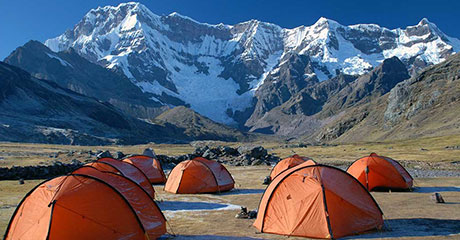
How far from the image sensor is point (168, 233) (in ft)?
50.1

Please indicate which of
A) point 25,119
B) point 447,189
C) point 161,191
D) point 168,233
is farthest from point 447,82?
point 25,119

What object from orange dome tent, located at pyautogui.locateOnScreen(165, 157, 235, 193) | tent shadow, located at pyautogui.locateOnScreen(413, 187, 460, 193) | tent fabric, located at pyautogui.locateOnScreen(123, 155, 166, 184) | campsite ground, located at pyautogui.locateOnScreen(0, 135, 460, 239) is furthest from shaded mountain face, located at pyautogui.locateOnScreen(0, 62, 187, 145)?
tent shadow, located at pyautogui.locateOnScreen(413, 187, 460, 193)

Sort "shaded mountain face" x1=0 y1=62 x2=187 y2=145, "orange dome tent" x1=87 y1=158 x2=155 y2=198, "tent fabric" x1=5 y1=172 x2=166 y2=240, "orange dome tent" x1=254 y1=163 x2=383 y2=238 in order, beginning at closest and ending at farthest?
1. "tent fabric" x1=5 y1=172 x2=166 y2=240
2. "orange dome tent" x1=254 y1=163 x2=383 y2=238
3. "orange dome tent" x1=87 y1=158 x2=155 y2=198
4. "shaded mountain face" x1=0 y1=62 x2=187 y2=145

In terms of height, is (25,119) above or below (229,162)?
above

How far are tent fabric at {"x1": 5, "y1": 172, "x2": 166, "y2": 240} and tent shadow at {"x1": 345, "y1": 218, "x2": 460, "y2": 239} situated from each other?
8244 mm

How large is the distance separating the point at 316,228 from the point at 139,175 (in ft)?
47.3

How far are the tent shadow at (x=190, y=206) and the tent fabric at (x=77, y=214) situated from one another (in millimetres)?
7806

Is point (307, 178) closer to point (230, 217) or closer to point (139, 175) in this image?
point (230, 217)

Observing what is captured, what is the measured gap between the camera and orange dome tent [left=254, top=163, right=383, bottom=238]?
47.2ft

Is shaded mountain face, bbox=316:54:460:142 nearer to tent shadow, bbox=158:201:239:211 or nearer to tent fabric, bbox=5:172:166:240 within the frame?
tent shadow, bbox=158:201:239:211

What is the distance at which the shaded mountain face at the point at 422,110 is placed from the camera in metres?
130

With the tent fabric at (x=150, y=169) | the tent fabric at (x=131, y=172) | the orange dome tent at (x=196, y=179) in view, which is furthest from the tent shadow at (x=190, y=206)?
the tent fabric at (x=150, y=169)

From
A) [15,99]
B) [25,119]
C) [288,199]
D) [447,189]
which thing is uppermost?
[15,99]

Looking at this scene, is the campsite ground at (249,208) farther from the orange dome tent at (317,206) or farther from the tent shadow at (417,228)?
the orange dome tent at (317,206)
